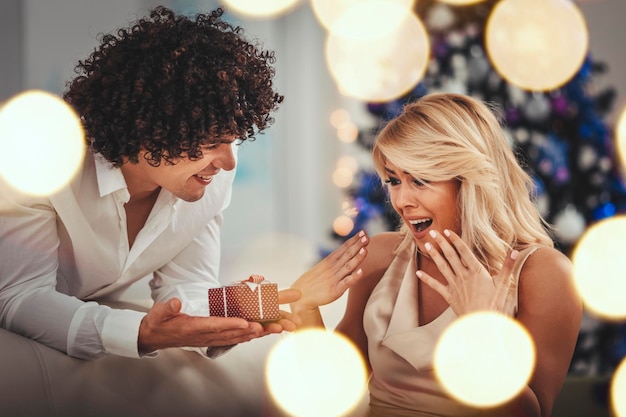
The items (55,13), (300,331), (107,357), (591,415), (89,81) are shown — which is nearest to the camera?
(107,357)

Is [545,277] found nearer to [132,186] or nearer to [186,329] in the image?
[186,329]

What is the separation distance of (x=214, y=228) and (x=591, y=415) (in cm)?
188

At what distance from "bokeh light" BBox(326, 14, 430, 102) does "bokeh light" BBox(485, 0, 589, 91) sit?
1.11 ft

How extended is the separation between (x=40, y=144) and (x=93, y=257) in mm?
323

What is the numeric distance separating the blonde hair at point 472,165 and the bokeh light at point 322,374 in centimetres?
46

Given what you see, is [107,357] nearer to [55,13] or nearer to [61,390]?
[61,390]

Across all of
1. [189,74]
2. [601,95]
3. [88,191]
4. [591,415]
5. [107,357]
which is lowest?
[591,415]

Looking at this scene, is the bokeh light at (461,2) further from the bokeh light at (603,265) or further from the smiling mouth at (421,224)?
the smiling mouth at (421,224)

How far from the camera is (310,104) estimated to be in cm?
464

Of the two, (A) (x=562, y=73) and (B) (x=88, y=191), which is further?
(A) (x=562, y=73)

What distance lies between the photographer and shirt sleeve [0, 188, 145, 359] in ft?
5.15

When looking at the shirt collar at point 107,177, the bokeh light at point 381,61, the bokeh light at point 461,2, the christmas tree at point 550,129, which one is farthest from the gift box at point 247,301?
the bokeh light at point 461,2

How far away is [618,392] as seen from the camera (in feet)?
9.87

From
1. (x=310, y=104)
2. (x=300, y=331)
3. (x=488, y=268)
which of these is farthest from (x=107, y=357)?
(x=310, y=104)
